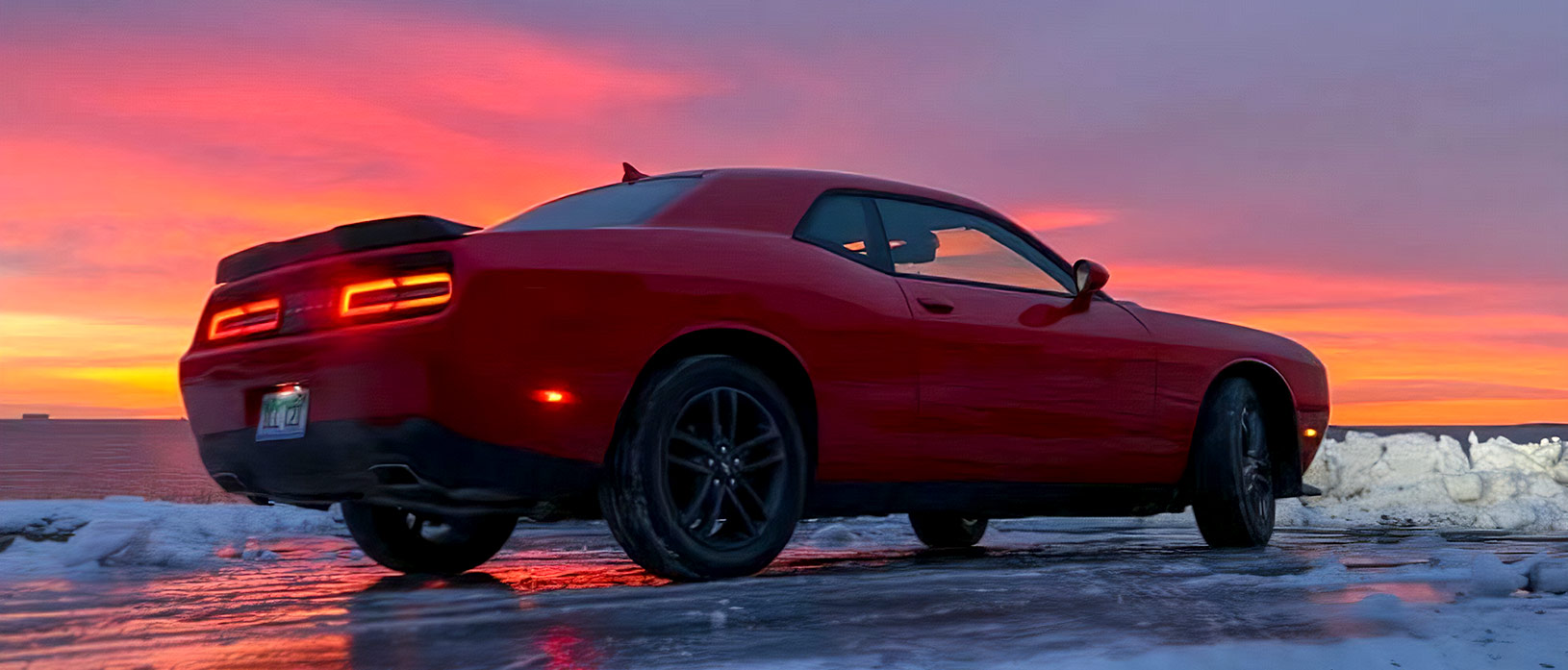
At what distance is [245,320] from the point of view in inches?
190

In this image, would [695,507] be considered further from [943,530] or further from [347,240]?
[943,530]

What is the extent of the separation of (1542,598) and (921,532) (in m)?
3.86

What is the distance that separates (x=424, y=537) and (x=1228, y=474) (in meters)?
3.41

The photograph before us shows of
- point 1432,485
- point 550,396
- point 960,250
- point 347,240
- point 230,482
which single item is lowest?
point 1432,485

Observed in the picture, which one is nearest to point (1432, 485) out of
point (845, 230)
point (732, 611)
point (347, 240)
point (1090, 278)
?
point (1090, 278)

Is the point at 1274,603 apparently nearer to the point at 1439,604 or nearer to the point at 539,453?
the point at 1439,604

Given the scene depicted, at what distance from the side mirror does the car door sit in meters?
0.06

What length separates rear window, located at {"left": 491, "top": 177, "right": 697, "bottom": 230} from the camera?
5031mm

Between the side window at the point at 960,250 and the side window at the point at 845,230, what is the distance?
0.27 ft

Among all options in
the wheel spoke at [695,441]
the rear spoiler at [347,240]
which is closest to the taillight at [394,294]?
the rear spoiler at [347,240]

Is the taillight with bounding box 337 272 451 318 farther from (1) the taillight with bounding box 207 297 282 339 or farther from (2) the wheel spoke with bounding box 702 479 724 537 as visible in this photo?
(2) the wheel spoke with bounding box 702 479 724 537

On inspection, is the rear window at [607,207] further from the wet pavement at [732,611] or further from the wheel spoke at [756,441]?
the wet pavement at [732,611]

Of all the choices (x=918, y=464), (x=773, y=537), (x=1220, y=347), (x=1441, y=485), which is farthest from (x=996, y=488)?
(x=1441, y=485)

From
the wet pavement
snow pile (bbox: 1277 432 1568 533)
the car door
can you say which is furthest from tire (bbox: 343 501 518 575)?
snow pile (bbox: 1277 432 1568 533)
